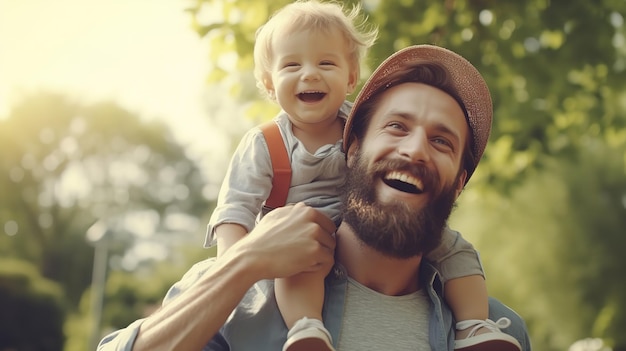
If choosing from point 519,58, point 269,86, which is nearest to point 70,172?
point 519,58

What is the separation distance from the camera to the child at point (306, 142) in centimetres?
276

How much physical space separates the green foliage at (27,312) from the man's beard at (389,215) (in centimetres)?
1834

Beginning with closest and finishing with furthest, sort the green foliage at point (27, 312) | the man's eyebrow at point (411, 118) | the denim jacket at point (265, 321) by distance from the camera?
the denim jacket at point (265, 321) < the man's eyebrow at point (411, 118) < the green foliage at point (27, 312)

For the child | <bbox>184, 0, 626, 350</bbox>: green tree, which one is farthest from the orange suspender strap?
<bbox>184, 0, 626, 350</bbox>: green tree

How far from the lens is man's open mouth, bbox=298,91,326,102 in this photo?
2.89 metres

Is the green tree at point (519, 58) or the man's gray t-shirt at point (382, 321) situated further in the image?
the green tree at point (519, 58)

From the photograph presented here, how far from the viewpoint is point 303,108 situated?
2.87 m

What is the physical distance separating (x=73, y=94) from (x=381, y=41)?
34646 millimetres

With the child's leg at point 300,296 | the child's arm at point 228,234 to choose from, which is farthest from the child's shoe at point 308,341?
the child's arm at point 228,234

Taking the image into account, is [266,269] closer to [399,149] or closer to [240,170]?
[240,170]

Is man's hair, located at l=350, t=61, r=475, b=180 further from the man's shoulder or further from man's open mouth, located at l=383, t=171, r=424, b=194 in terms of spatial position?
the man's shoulder

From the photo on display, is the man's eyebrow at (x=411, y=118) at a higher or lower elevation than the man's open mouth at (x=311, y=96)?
lower

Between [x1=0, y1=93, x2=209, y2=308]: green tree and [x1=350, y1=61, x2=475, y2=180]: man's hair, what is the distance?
33.6 m

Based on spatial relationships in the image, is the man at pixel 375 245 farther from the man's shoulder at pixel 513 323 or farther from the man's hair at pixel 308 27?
the man's hair at pixel 308 27
